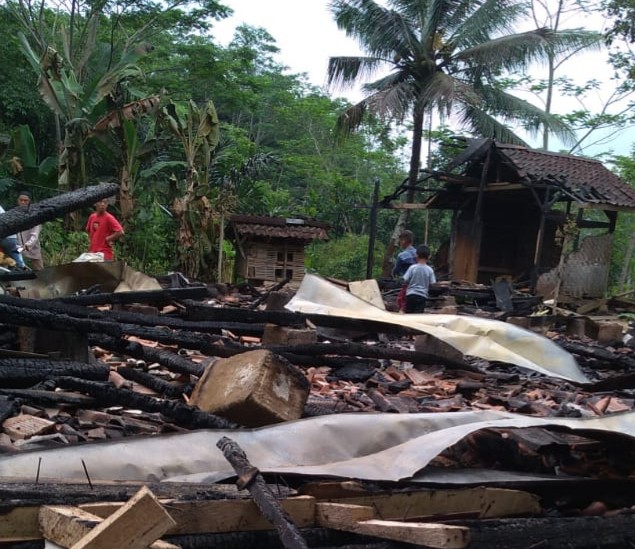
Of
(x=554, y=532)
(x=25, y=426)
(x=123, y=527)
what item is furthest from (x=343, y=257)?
(x=123, y=527)

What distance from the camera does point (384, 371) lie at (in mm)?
5891

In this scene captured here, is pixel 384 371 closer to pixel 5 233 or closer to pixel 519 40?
pixel 5 233

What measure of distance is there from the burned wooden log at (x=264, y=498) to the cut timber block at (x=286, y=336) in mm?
3019

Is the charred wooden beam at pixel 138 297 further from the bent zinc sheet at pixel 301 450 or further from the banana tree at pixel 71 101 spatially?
the banana tree at pixel 71 101

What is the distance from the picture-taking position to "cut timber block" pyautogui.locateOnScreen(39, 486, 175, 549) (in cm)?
176

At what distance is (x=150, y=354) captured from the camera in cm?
477

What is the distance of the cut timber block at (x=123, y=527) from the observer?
1762mm

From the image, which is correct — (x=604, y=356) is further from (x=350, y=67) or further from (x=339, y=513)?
(x=350, y=67)

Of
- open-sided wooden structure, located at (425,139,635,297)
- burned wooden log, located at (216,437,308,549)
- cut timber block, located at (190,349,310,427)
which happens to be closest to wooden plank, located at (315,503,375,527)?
burned wooden log, located at (216,437,308,549)

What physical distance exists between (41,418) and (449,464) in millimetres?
2024

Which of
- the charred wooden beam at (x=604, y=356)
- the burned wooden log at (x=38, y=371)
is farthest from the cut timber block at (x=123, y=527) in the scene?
the charred wooden beam at (x=604, y=356)

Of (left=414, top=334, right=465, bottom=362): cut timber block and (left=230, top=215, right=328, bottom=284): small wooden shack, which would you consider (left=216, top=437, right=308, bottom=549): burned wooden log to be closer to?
(left=414, top=334, right=465, bottom=362): cut timber block

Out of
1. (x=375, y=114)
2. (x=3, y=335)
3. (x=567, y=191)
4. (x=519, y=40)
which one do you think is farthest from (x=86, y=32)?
(x=3, y=335)

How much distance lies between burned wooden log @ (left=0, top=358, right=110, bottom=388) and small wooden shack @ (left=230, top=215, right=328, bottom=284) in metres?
11.6
